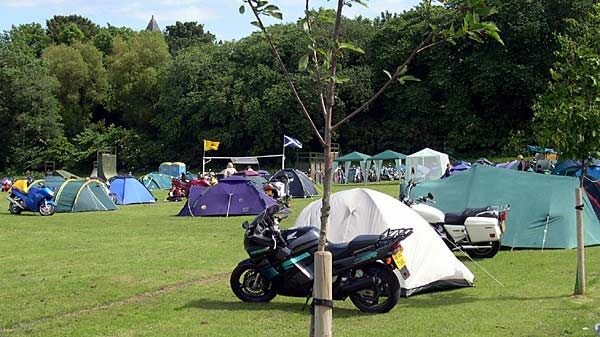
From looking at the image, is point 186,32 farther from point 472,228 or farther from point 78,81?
point 472,228

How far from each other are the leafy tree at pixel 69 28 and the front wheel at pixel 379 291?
72761 mm

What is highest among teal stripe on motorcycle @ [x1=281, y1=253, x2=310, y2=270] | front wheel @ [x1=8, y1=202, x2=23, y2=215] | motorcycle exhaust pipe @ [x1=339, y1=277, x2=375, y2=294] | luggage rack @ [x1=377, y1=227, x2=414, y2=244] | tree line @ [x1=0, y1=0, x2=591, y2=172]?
tree line @ [x1=0, y1=0, x2=591, y2=172]

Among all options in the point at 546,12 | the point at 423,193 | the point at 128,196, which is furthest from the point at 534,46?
the point at 423,193

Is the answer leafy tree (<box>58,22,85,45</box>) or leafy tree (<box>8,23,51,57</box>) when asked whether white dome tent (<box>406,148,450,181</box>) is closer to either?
leafy tree (<box>58,22,85,45</box>)

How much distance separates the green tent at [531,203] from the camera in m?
12.8

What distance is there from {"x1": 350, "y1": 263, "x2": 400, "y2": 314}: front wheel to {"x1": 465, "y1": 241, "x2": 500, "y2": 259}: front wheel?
4.70 meters

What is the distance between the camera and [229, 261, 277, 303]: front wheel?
821 cm

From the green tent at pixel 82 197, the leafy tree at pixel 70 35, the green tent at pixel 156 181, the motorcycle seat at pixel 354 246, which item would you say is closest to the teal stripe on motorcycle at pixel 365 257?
the motorcycle seat at pixel 354 246

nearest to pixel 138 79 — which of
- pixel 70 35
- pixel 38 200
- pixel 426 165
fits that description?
pixel 70 35

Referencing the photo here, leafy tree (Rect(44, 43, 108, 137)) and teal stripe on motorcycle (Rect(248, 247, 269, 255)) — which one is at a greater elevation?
leafy tree (Rect(44, 43, 108, 137))

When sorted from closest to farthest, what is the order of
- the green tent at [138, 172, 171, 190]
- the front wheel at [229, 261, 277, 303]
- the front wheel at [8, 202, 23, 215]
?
1. the front wheel at [229, 261, 277, 303]
2. the front wheel at [8, 202, 23, 215]
3. the green tent at [138, 172, 171, 190]

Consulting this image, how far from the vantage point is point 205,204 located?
838 inches

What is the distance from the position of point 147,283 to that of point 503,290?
468 cm

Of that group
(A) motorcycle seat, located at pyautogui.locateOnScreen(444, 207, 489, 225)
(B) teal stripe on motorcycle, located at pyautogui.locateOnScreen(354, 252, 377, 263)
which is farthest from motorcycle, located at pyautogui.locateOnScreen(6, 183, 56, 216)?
(B) teal stripe on motorcycle, located at pyautogui.locateOnScreen(354, 252, 377, 263)
